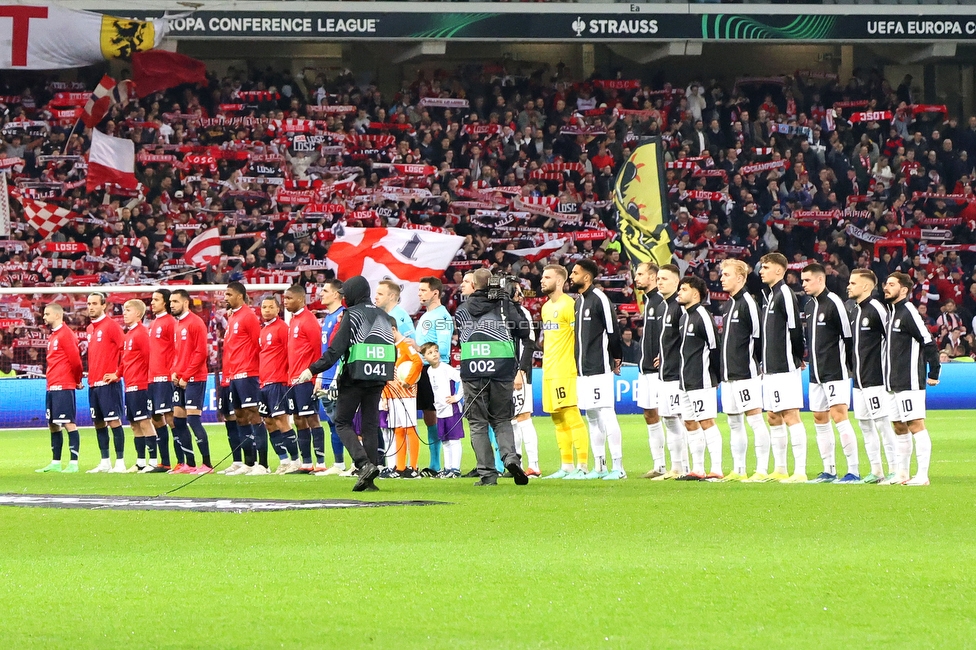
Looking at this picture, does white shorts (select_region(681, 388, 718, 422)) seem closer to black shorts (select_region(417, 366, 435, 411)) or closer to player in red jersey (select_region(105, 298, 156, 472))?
black shorts (select_region(417, 366, 435, 411))

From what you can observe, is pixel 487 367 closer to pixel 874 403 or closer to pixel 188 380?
pixel 874 403

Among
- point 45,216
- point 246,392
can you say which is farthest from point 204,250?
point 246,392

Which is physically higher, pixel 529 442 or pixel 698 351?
pixel 698 351

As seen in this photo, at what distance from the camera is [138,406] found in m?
17.3

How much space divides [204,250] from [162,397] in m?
14.6

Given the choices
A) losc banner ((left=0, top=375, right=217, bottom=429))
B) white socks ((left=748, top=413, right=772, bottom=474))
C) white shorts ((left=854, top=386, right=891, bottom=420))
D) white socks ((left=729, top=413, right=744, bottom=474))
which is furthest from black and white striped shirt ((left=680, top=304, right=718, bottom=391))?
losc banner ((left=0, top=375, right=217, bottom=429))

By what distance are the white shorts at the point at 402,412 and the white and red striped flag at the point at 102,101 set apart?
68.6ft

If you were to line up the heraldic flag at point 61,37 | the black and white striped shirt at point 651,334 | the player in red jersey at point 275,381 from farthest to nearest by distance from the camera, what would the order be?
the heraldic flag at point 61,37
the player in red jersey at point 275,381
the black and white striped shirt at point 651,334

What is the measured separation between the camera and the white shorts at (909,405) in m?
12.9

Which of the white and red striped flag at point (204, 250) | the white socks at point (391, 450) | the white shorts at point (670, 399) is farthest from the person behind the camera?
the white and red striped flag at point (204, 250)

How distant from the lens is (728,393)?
14016 mm

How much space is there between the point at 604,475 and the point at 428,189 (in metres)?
20.6

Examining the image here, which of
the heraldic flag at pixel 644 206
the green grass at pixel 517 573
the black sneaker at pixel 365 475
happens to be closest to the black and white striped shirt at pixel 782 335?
the green grass at pixel 517 573

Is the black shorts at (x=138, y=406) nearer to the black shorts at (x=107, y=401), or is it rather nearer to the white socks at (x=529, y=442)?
the black shorts at (x=107, y=401)
